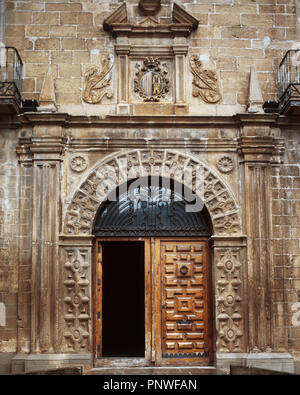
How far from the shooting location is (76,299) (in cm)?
888

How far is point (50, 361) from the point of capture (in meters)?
8.52

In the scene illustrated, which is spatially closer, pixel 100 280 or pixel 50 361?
pixel 50 361

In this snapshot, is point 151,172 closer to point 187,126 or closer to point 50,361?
point 187,126

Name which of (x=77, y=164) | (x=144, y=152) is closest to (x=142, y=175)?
(x=144, y=152)

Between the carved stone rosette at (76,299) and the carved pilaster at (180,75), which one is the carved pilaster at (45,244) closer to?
the carved stone rosette at (76,299)

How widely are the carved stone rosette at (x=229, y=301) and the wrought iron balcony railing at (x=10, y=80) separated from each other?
3.94 meters

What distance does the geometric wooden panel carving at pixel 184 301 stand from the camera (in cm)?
922

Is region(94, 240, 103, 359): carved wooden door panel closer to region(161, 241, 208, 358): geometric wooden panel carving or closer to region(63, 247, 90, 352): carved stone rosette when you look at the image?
region(63, 247, 90, 352): carved stone rosette

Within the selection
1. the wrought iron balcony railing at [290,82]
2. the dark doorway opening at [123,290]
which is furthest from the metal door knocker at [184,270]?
the dark doorway opening at [123,290]

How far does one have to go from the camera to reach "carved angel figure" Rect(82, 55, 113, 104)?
372 inches

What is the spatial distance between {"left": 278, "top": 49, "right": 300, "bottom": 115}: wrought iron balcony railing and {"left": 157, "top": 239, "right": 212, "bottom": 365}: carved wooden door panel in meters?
2.57

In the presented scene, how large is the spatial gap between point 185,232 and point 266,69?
302 centimetres

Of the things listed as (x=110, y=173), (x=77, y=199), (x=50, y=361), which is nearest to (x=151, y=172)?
(x=110, y=173)

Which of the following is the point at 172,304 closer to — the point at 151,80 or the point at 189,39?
the point at 151,80
